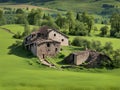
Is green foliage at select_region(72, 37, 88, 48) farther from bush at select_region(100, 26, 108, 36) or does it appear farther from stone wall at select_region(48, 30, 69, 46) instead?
bush at select_region(100, 26, 108, 36)

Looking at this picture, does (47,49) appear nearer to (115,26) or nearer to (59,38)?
(59,38)

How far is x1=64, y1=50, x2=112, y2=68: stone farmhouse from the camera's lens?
83438 millimetres

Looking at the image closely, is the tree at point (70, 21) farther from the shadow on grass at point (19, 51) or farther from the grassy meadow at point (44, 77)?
the grassy meadow at point (44, 77)

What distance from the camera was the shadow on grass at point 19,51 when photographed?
9238 cm

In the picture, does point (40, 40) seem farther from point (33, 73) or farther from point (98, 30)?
point (98, 30)

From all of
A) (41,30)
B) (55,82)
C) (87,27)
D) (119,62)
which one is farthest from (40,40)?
(87,27)

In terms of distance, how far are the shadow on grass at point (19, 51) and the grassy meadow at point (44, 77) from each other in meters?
2.35

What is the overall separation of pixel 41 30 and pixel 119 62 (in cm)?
3172

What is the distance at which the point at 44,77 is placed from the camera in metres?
68.6

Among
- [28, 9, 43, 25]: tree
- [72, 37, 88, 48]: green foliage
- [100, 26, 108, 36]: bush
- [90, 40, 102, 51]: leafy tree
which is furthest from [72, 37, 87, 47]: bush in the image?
[28, 9, 43, 25]: tree

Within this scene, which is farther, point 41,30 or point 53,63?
point 41,30

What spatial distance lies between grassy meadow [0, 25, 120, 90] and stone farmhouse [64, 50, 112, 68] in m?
3.68

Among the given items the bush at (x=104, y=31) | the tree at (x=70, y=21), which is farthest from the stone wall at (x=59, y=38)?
the bush at (x=104, y=31)

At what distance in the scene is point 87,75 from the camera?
7238cm
